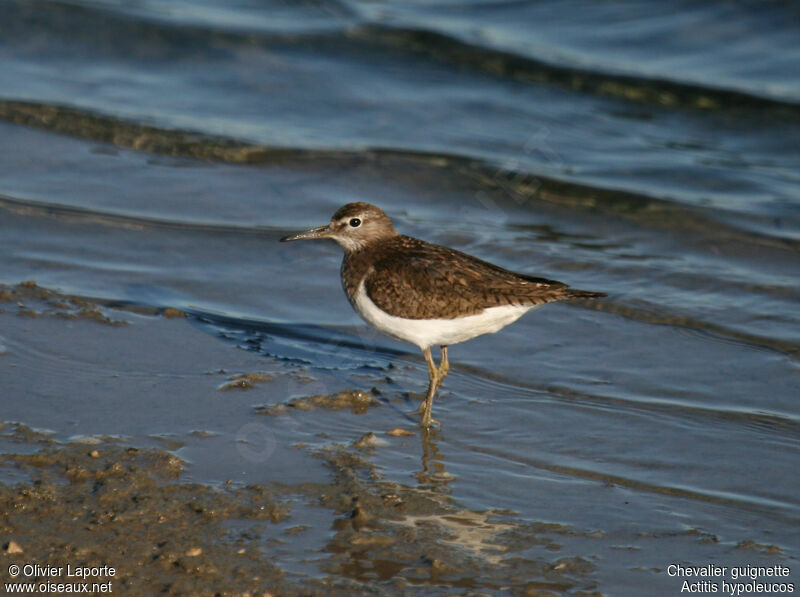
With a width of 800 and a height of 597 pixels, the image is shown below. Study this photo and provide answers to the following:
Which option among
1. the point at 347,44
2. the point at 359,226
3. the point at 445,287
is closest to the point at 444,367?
the point at 445,287

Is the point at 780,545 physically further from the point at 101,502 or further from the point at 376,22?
the point at 376,22

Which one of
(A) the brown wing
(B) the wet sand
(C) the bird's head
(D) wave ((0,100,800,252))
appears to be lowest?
(B) the wet sand

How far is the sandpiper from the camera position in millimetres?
6703

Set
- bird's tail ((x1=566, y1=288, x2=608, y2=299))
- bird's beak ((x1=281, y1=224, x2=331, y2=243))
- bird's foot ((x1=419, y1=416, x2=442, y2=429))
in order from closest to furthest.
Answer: bird's foot ((x1=419, y1=416, x2=442, y2=429)), bird's tail ((x1=566, y1=288, x2=608, y2=299)), bird's beak ((x1=281, y1=224, x2=331, y2=243))

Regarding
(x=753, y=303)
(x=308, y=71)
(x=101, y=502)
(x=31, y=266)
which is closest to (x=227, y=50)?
(x=308, y=71)

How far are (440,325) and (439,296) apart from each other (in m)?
0.19

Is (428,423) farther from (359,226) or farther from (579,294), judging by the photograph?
(359,226)

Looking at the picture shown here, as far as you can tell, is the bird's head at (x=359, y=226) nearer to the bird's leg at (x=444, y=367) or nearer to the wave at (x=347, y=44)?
the bird's leg at (x=444, y=367)

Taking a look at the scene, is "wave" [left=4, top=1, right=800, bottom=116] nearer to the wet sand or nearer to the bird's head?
the bird's head

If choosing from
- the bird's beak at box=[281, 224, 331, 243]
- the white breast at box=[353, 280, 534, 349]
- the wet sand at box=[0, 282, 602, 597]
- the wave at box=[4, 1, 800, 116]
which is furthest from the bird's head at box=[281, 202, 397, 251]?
the wave at box=[4, 1, 800, 116]

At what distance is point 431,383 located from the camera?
6832 millimetres

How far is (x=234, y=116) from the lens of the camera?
1327 centimetres

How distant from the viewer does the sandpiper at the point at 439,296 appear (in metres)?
6.70

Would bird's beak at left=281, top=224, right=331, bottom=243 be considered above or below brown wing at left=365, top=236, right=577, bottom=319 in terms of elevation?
above
